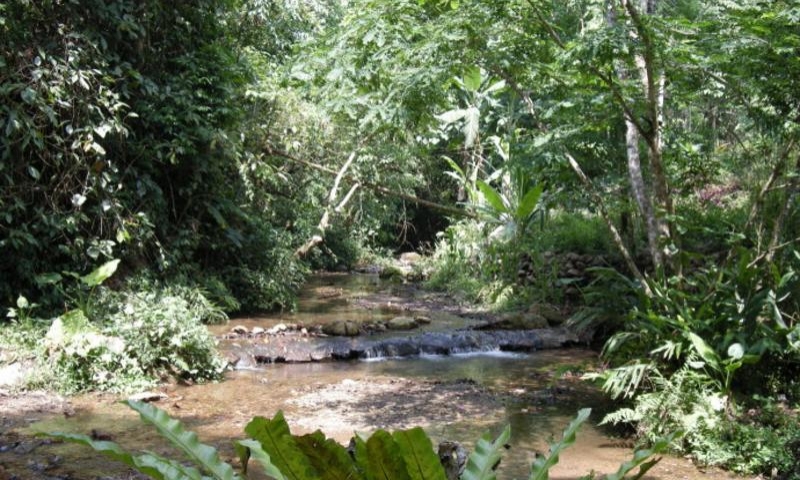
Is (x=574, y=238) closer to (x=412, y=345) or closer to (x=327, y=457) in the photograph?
(x=412, y=345)

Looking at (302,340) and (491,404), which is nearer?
(491,404)

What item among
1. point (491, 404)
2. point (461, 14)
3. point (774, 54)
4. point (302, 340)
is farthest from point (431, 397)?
point (774, 54)

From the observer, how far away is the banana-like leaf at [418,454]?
77.9 inches

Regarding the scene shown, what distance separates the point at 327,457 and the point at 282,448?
0.13 m

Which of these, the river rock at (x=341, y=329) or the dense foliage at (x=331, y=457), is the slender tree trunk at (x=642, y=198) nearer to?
the river rock at (x=341, y=329)

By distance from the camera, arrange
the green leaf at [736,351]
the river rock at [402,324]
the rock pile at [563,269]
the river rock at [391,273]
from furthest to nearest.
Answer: the river rock at [391,273]
the rock pile at [563,269]
the river rock at [402,324]
the green leaf at [736,351]

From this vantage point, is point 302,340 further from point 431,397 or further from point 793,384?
point 793,384

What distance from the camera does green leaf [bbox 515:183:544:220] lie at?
1191cm

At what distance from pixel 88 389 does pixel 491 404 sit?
12.5ft

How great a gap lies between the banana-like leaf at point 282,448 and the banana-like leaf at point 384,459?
0.54 ft

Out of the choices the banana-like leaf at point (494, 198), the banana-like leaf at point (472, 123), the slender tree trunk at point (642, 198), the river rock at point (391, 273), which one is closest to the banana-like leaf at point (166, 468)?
the slender tree trunk at point (642, 198)

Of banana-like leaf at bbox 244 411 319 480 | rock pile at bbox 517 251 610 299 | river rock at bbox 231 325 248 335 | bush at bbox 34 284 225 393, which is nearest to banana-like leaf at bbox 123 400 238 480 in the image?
banana-like leaf at bbox 244 411 319 480

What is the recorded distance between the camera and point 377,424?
626cm

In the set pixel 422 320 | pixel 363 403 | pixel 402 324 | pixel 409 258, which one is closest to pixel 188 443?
pixel 363 403
